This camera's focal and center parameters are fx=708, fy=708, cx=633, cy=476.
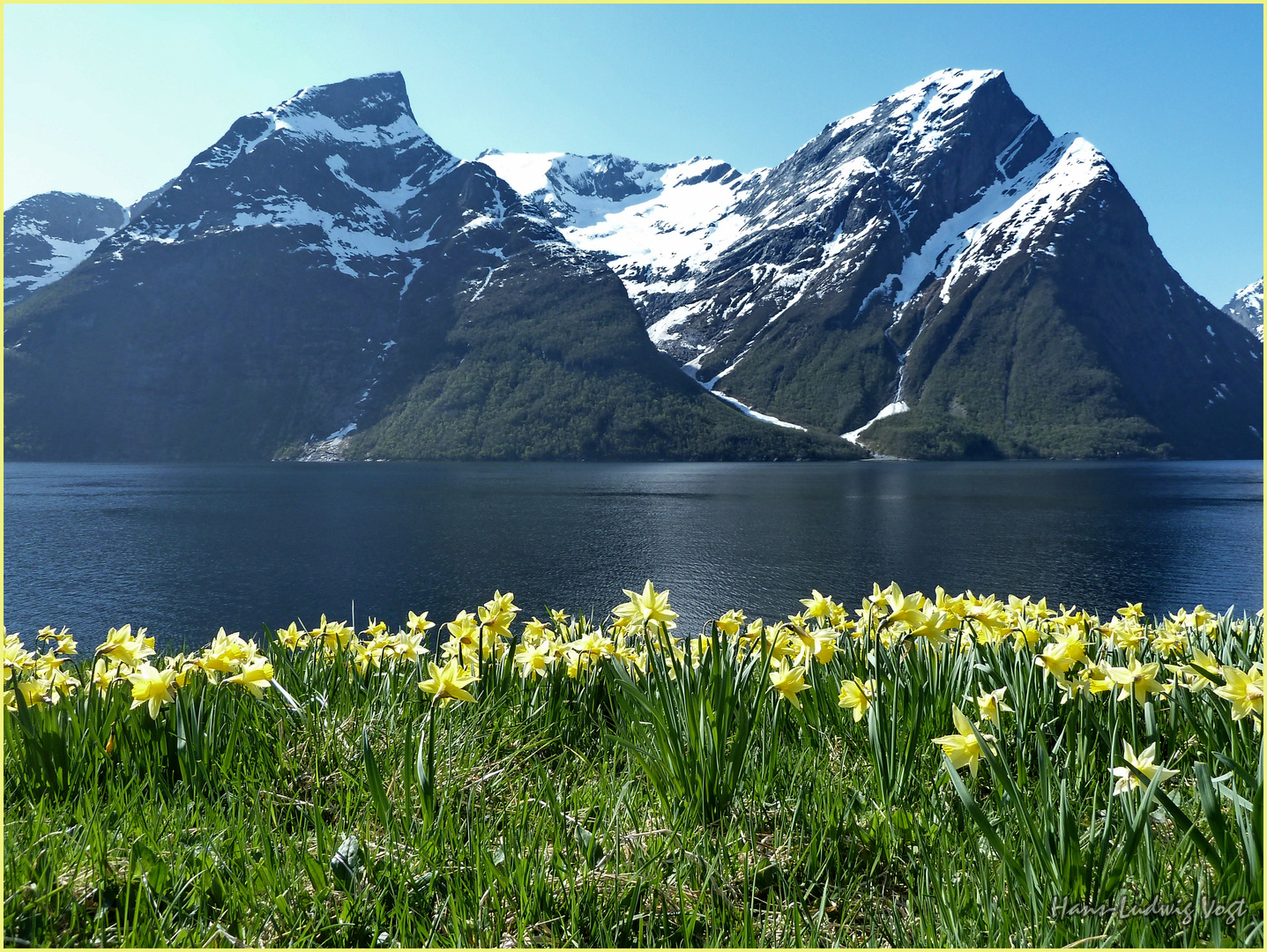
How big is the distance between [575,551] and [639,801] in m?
40.6

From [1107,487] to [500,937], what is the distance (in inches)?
4478

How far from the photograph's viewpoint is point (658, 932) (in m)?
3.09

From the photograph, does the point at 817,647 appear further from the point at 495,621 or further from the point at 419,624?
the point at 419,624

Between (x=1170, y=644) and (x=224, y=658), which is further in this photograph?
(x=1170, y=644)

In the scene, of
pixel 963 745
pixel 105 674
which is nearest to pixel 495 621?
pixel 105 674

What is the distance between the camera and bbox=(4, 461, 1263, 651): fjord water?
1220 inches

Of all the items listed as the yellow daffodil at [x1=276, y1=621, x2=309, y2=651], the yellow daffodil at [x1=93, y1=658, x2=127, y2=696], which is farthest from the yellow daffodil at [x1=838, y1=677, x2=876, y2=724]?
the yellow daffodil at [x1=276, y1=621, x2=309, y2=651]

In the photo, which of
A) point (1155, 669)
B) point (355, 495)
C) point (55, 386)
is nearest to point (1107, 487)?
point (355, 495)

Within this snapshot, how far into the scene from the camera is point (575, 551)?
145 feet

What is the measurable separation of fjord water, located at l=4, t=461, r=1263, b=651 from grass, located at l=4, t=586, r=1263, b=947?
7.67m

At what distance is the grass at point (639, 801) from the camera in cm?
300

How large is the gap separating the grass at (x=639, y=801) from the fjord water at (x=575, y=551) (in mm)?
7675

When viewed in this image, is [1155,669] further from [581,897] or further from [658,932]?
→ [581,897]

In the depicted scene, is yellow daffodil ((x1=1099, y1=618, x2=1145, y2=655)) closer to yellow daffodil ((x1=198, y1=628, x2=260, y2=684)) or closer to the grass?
the grass
